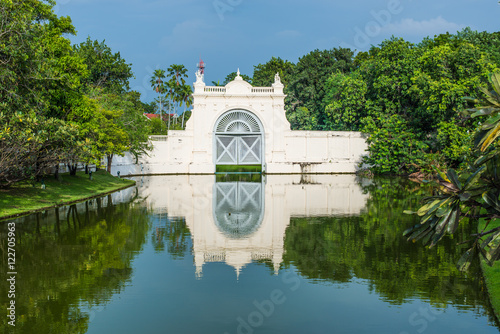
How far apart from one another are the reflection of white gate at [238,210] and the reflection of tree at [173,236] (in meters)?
1.30

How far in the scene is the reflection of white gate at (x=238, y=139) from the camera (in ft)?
152

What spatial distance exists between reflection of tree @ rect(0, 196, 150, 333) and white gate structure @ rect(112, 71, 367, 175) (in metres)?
25.9

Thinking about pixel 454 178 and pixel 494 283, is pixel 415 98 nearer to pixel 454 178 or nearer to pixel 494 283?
pixel 494 283

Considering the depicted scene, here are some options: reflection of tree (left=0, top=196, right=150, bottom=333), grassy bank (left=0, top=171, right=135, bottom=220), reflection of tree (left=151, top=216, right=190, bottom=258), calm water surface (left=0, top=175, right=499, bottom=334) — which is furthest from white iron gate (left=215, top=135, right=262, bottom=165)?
reflection of tree (left=151, top=216, right=190, bottom=258)

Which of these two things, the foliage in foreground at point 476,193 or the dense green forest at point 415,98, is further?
the dense green forest at point 415,98

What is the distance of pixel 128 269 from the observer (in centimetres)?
1103

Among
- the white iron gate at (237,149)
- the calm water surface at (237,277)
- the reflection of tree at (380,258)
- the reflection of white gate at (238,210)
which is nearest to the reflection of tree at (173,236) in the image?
the calm water surface at (237,277)

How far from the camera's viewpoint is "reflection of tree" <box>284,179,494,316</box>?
9.45 m

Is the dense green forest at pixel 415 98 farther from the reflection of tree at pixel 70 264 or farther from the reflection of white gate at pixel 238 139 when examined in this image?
the reflection of tree at pixel 70 264

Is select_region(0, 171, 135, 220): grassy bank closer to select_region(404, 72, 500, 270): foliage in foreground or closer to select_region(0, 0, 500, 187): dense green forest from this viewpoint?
select_region(0, 0, 500, 187): dense green forest

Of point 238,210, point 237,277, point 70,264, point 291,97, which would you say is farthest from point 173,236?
point 291,97

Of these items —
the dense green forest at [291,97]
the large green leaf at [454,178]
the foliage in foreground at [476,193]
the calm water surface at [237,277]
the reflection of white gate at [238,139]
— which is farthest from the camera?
the reflection of white gate at [238,139]

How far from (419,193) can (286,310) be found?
19.3 m

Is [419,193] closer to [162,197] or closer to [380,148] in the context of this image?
[162,197]
